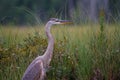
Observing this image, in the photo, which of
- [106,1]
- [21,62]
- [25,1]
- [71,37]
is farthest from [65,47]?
[25,1]

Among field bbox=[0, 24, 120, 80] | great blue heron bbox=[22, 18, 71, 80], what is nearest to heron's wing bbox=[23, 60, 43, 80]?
great blue heron bbox=[22, 18, 71, 80]

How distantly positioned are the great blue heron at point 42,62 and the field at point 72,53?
36 cm

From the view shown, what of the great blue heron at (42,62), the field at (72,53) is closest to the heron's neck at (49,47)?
the great blue heron at (42,62)

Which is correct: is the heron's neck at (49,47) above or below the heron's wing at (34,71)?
above

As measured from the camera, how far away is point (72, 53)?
7547 millimetres

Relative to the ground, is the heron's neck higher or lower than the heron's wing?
higher

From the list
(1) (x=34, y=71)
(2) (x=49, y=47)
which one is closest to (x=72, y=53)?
(2) (x=49, y=47)

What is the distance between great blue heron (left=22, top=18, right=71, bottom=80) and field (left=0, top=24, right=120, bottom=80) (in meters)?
0.36

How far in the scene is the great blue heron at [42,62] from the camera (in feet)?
23.2

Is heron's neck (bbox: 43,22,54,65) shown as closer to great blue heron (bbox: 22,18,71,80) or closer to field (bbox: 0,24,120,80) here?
great blue heron (bbox: 22,18,71,80)

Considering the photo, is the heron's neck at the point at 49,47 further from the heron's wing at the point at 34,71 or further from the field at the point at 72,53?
the field at the point at 72,53

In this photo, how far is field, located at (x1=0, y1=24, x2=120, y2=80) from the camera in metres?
7.33

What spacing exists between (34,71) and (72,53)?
700mm

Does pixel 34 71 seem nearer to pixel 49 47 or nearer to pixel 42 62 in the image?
pixel 42 62
